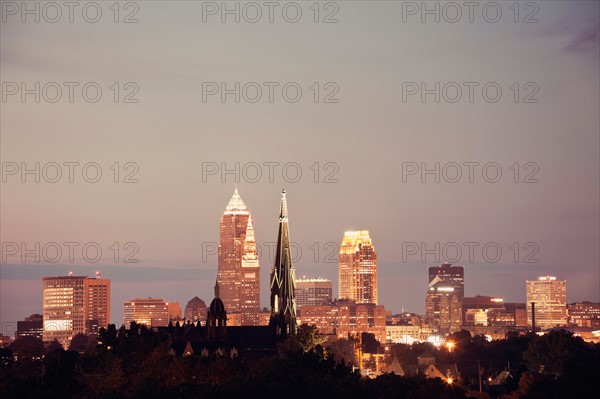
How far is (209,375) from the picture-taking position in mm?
177625

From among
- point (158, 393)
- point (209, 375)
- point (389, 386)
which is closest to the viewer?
point (158, 393)

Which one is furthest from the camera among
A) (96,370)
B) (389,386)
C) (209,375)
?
(96,370)

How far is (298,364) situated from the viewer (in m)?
186

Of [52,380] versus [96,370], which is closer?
[52,380]

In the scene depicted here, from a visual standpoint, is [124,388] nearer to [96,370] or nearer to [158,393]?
[158,393]

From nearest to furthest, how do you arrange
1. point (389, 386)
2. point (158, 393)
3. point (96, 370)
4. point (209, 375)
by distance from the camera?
point (158, 393)
point (389, 386)
point (209, 375)
point (96, 370)

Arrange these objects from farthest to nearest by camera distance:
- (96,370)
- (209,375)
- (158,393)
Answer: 1. (96,370)
2. (209,375)
3. (158,393)

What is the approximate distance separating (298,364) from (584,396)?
41.5m

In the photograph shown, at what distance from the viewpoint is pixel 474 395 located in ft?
596

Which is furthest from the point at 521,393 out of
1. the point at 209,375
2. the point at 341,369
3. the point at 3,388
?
the point at 3,388

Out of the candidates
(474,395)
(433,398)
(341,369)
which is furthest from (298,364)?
(433,398)

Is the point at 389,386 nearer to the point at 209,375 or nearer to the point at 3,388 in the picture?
the point at 209,375

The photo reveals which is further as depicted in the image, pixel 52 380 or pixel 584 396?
pixel 52 380

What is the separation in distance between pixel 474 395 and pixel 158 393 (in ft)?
150
